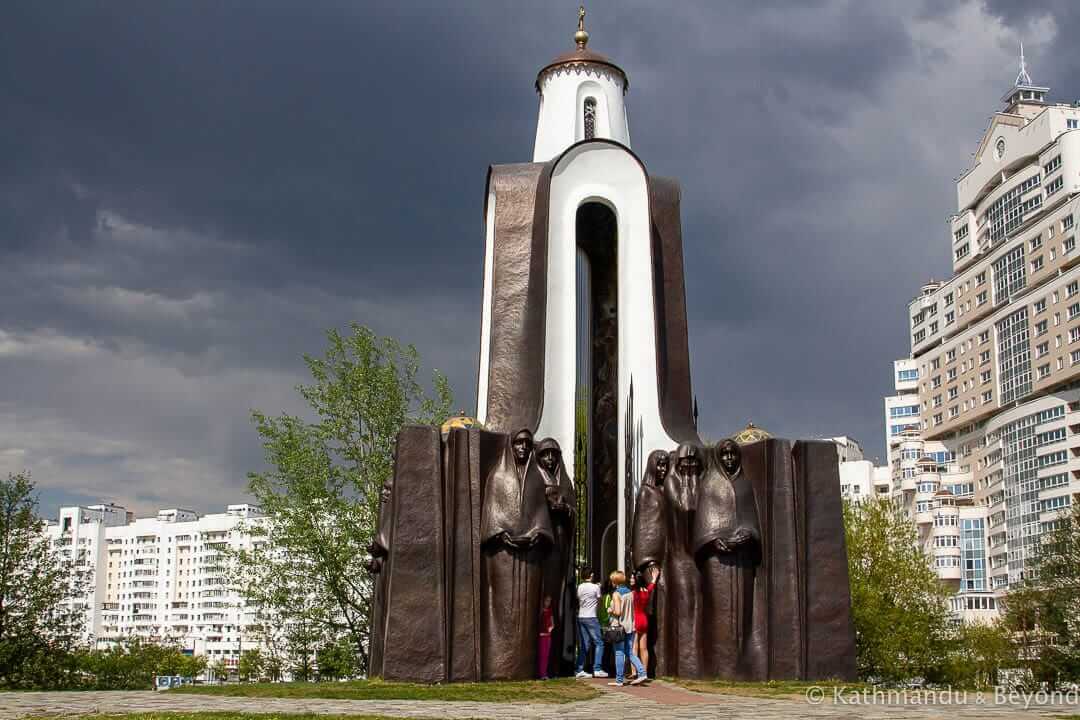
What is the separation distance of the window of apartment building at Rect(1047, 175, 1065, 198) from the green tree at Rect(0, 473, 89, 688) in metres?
50.1

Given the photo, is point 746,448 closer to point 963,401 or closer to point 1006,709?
point 1006,709

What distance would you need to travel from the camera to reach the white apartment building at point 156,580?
337ft

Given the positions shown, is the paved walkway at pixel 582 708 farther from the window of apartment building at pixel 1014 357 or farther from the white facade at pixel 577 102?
the window of apartment building at pixel 1014 357

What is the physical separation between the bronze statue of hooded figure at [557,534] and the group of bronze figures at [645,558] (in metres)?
0.02

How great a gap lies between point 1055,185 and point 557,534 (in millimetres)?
51914

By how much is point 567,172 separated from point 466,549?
600 centimetres

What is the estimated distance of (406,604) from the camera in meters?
12.5

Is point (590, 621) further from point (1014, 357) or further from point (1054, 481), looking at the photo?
point (1014, 357)

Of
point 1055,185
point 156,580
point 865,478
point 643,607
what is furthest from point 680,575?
point 156,580

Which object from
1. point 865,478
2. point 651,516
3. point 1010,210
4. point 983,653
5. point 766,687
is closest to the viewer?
point 766,687

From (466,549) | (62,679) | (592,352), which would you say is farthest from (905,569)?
(62,679)

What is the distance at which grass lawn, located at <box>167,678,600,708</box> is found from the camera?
10.4m

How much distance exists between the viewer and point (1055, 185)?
56.8 m

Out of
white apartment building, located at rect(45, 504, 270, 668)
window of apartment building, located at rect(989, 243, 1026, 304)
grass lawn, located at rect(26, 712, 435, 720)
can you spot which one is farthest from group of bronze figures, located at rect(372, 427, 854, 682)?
white apartment building, located at rect(45, 504, 270, 668)
